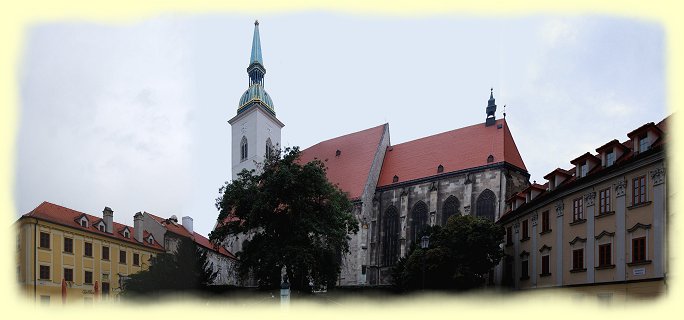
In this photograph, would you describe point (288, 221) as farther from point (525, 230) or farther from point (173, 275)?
point (525, 230)

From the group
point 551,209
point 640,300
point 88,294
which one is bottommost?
point 88,294

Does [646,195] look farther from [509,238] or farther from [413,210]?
[413,210]

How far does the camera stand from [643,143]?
21.2m

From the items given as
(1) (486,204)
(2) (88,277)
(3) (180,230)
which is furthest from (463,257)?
(3) (180,230)

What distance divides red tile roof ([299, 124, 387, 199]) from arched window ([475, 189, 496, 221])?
40.5 ft

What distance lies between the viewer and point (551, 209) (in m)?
27.2

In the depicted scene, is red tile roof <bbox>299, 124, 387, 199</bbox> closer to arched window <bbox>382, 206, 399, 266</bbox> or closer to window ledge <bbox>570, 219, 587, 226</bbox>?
arched window <bbox>382, 206, 399, 266</bbox>

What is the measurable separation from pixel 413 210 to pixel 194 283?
2362 cm

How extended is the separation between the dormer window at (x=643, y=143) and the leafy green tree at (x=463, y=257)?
12414 mm

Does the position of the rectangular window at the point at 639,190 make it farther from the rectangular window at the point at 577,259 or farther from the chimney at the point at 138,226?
the chimney at the point at 138,226

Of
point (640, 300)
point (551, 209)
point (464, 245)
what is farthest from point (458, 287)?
point (640, 300)

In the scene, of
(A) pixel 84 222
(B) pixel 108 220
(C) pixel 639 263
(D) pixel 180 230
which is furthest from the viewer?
(D) pixel 180 230

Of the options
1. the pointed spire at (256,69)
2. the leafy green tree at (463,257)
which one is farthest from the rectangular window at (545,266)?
the pointed spire at (256,69)

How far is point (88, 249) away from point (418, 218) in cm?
2930
